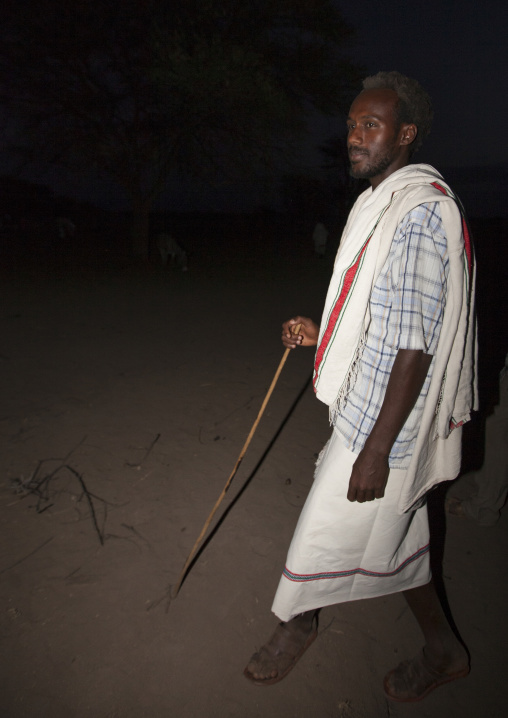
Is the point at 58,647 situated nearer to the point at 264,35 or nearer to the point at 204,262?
the point at 264,35

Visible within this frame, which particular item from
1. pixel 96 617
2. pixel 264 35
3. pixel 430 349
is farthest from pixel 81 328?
pixel 264 35

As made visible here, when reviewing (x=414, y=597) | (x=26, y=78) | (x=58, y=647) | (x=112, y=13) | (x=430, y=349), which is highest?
(x=112, y=13)

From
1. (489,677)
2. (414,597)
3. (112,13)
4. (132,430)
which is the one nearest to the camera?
(414,597)

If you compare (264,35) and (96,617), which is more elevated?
(264,35)

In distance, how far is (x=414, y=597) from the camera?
5.82 feet

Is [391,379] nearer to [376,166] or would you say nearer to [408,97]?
[376,166]

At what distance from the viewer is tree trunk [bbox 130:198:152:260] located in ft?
44.0

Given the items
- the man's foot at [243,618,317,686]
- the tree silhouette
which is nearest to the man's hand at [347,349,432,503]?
the man's foot at [243,618,317,686]

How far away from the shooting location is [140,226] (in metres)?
14.0

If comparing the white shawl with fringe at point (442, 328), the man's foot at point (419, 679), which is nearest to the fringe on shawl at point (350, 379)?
the white shawl with fringe at point (442, 328)

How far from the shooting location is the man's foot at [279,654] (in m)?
1.86

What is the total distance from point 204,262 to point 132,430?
38.5 feet

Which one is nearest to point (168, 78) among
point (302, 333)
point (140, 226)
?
point (140, 226)

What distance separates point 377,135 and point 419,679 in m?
2.08
